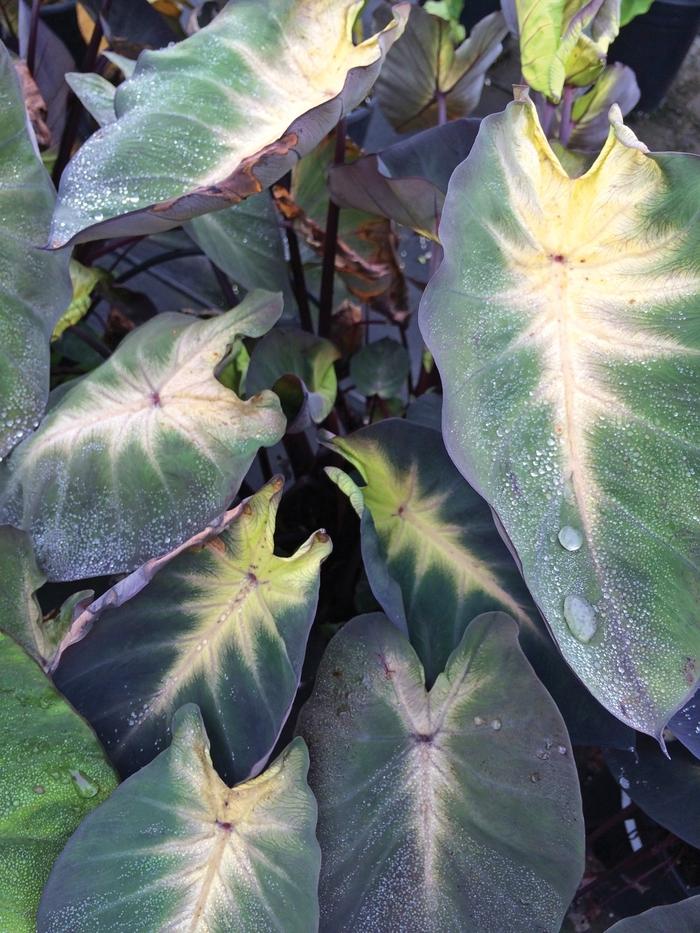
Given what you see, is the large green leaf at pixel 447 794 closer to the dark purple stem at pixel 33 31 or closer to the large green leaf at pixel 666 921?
the large green leaf at pixel 666 921

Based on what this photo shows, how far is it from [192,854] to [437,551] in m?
0.33

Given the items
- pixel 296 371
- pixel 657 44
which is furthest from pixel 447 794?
pixel 657 44

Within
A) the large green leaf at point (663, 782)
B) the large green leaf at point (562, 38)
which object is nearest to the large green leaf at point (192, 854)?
the large green leaf at point (663, 782)

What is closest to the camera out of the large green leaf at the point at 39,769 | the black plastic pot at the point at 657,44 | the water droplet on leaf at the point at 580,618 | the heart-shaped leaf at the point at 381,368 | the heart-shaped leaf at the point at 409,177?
the water droplet on leaf at the point at 580,618

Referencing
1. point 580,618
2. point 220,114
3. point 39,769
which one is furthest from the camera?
point 220,114

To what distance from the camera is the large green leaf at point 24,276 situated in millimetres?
741

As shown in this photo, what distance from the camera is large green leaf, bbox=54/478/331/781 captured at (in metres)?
0.67

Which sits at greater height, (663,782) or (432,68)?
(432,68)

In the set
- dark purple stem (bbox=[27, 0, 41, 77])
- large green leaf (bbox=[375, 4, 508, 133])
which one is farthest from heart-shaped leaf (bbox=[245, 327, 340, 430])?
dark purple stem (bbox=[27, 0, 41, 77])

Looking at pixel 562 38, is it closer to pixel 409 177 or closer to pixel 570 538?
pixel 409 177

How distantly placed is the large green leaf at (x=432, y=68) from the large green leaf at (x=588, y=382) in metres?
0.47

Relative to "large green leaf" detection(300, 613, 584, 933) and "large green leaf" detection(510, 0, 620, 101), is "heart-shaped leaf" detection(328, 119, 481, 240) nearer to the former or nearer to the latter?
"large green leaf" detection(510, 0, 620, 101)

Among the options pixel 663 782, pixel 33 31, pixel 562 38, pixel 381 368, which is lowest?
pixel 663 782

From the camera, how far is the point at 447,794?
653 millimetres
